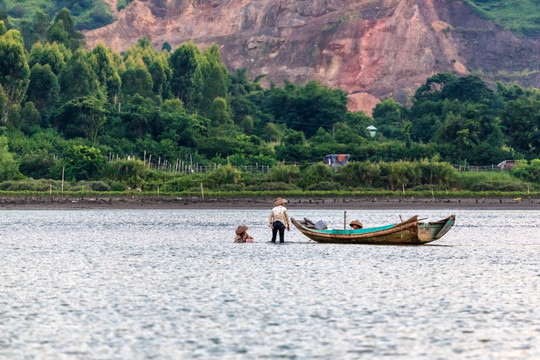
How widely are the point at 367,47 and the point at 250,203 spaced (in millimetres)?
112188

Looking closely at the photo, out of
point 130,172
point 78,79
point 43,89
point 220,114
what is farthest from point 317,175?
point 43,89

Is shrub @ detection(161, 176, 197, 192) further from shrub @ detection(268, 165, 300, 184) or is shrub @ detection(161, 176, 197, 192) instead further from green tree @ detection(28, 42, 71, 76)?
green tree @ detection(28, 42, 71, 76)

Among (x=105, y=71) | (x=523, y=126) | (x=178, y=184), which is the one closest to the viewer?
(x=178, y=184)

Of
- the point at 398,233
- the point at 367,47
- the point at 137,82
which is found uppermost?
the point at 367,47

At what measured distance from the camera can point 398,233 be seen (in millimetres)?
38188

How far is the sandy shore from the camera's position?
7875 centimetres

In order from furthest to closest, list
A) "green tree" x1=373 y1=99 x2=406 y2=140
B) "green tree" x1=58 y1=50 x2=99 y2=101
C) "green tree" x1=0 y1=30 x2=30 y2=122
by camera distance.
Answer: "green tree" x1=373 y1=99 x2=406 y2=140, "green tree" x1=58 y1=50 x2=99 y2=101, "green tree" x1=0 y1=30 x2=30 y2=122

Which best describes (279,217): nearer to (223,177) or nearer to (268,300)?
(268,300)

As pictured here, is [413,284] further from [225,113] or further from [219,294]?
[225,113]

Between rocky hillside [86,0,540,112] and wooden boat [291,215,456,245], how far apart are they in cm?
13766

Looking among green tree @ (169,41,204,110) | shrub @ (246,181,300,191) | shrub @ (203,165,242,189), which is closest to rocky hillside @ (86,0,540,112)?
green tree @ (169,41,204,110)

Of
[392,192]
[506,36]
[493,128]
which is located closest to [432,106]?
[493,128]

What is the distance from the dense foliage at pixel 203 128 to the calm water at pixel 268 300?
140ft

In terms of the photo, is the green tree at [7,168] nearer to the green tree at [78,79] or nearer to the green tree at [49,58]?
the green tree at [78,79]
